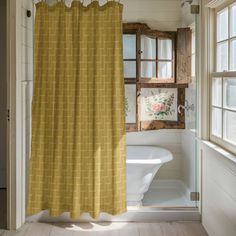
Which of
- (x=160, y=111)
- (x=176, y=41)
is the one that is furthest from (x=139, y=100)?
(x=176, y=41)

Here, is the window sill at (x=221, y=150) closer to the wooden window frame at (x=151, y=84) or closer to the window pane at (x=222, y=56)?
the window pane at (x=222, y=56)

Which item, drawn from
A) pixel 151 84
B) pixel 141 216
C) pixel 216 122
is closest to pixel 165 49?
pixel 151 84

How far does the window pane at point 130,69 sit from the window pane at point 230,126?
4.58 ft

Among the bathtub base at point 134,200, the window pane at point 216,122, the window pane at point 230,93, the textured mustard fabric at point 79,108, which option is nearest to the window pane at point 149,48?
the textured mustard fabric at point 79,108

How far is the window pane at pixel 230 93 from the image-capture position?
3.05m

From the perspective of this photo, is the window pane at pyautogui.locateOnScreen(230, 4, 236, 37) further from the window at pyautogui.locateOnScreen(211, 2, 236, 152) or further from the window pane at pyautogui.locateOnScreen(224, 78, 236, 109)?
the window pane at pyautogui.locateOnScreen(224, 78, 236, 109)

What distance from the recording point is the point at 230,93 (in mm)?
3146

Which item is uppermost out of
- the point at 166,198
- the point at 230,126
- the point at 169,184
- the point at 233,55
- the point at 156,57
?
the point at 156,57

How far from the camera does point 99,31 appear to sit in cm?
363

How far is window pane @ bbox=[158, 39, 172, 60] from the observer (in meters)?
4.50

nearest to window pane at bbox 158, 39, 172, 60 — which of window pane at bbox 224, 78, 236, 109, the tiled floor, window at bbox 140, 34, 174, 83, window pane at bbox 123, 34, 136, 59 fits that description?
window at bbox 140, 34, 174, 83

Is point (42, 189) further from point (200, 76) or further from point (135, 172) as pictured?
point (200, 76)

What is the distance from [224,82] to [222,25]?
492 mm

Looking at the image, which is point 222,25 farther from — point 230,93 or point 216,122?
point 216,122
